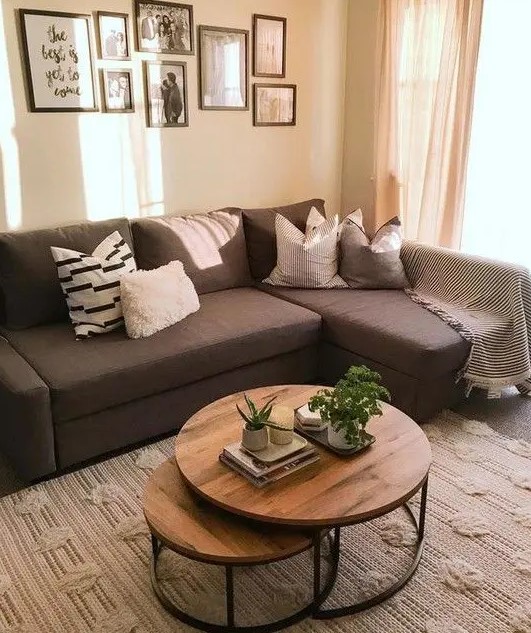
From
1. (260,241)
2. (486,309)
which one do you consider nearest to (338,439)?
(486,309)

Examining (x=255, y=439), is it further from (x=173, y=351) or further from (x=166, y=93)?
(x=166, y=93)

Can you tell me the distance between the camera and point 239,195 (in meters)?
3.81

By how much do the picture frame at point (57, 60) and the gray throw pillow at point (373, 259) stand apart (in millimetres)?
1580

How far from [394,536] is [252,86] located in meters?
2.73

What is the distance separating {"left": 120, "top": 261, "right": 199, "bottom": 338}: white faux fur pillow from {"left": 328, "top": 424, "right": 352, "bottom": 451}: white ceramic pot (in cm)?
111

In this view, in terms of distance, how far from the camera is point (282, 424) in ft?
6.29

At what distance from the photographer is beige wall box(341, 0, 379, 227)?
3.89 meters

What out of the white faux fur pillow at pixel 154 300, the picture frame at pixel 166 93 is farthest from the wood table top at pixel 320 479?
the picture frame at pixel 166 93

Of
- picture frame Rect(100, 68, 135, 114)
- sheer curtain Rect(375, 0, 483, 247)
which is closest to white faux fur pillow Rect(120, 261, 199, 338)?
picture frame Rect(100, 68, 135, 114)

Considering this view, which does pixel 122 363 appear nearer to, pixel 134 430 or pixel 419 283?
pixel 134 430

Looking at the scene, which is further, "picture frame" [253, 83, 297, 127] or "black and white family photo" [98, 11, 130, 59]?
"picture frame" [253, 83, 297, 127]

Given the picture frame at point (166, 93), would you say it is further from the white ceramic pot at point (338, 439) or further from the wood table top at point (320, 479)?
the white ceramic pot at point (338, 439)

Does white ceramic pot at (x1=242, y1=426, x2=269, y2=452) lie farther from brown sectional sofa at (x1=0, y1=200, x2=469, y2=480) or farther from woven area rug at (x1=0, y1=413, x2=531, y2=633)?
brown sectional sofa at (x1=0, y1=200, x2=469, y2=480)

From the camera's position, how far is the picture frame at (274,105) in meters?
3.72
